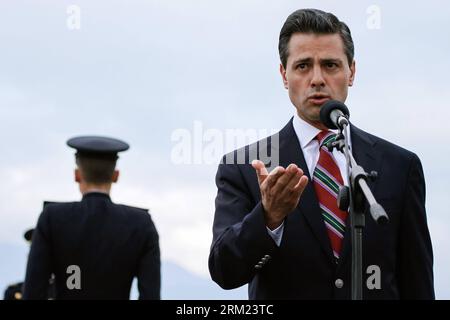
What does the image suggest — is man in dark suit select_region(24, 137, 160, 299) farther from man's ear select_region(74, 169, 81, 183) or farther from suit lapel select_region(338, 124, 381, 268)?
suit lapel select_region(338, 124, 381, 268)

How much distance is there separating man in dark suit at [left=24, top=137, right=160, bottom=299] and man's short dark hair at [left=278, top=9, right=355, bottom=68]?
1.92 m

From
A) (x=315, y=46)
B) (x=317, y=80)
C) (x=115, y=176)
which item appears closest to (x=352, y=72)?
(x=315, y=46)

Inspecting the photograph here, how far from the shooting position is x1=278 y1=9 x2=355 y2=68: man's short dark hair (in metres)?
5.48

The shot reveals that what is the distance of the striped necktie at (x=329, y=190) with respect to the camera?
473 cm

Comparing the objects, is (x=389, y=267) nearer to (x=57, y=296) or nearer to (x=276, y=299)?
(x=276, y=299)

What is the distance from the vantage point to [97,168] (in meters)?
6.84

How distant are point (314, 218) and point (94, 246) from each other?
2450mm

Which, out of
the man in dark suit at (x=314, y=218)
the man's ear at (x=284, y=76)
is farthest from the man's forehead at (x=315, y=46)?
the man's ear at (x=284, y=76)

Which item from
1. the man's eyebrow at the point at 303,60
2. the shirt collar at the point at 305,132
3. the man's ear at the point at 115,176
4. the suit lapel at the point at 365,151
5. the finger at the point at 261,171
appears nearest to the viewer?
the finger at the point at 261,171

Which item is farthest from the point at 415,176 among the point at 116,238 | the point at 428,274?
the point at 116,238

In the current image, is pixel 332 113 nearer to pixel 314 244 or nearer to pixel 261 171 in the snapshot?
pixel 261 171

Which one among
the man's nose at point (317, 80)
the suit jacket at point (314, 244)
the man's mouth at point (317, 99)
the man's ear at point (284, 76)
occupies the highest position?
the man's ear at point (284, 76)

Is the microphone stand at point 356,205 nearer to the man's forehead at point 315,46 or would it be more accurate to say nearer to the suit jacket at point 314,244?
the suit jacket at point 314,244
